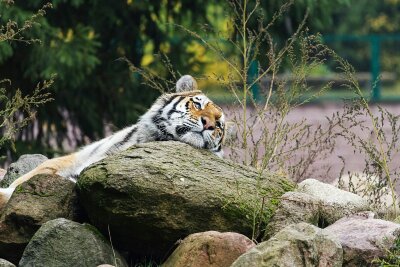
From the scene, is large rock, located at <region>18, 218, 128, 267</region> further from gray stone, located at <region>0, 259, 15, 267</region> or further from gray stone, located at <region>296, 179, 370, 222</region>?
gray stone, located at <region>296, 179, 370, 222</region>

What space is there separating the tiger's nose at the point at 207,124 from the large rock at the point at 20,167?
1.52m

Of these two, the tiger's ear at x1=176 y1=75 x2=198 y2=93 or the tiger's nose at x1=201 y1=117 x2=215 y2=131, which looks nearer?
the tiger's nose at x1=201 y1=117 x2=215 y2=131

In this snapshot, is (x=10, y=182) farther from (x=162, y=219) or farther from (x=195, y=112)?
(x=162, y=219)

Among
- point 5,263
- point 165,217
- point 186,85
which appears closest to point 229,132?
point 186,85

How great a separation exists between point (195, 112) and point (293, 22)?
270 inches

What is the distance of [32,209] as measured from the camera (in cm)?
709

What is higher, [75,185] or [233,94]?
[233,94]

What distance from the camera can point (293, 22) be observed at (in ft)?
48.5

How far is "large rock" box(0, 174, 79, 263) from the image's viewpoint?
7043 mm

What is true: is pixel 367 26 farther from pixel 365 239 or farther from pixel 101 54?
pixel 365 239

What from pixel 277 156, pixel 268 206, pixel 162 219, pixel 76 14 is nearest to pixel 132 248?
pixel 162 219

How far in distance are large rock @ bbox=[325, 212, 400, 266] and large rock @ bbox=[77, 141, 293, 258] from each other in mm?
566

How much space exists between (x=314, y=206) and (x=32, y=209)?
1705 mm

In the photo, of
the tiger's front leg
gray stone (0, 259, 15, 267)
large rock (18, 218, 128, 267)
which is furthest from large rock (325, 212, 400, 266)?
the tiger's front leg
